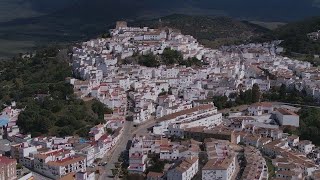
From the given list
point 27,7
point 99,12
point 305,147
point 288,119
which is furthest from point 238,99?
point 27,7

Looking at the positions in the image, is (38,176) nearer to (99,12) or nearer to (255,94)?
(255,94)

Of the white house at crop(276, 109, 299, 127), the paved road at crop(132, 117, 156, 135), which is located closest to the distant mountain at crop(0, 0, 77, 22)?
the paved road at crop(132, 117, 156, 135)

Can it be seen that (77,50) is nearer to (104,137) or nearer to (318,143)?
(104,137)

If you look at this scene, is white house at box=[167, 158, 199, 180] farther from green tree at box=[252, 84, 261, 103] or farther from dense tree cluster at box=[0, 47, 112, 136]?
green tree at box=[252, 84, 261, 103]

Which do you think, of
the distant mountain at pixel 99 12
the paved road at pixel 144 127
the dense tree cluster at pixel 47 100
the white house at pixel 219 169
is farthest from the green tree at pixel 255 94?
the distant mountain at pixel 99 12

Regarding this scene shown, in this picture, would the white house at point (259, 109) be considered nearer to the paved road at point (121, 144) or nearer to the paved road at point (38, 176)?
the paved road at point (121, 144)

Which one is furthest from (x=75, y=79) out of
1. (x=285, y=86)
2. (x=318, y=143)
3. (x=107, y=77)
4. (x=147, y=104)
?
(x=318, y=143)
